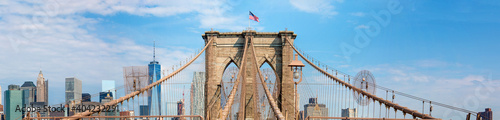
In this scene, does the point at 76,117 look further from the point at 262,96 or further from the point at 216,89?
the point at 262,96

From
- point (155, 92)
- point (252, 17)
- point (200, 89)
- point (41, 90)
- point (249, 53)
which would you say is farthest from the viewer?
point (41, 90)

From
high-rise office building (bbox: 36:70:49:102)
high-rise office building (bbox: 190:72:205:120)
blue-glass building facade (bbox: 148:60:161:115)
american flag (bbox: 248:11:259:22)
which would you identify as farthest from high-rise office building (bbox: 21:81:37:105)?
american flag (bbox: 248:11:259:22)

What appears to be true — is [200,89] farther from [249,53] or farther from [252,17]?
[252,17]

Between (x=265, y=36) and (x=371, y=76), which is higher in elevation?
(x=265, y=36)

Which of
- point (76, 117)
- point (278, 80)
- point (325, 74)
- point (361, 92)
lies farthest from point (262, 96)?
point (76, 117)

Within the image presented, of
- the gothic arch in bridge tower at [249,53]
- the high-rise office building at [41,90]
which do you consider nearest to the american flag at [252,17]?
the gothic arch in bridge tower at [249,53]

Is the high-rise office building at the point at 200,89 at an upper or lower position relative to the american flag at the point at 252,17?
lower

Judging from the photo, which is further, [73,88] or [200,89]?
[73,88]

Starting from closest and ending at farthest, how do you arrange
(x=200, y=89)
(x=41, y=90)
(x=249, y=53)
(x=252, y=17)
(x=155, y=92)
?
(x=155, y=92) → (x=249, y=53) → (x=252, y=17) → (x=200, y=89) → (x=41, y=90)

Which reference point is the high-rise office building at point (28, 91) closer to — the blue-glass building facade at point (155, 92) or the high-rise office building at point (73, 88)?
the high-rise office building at point (73, 88)

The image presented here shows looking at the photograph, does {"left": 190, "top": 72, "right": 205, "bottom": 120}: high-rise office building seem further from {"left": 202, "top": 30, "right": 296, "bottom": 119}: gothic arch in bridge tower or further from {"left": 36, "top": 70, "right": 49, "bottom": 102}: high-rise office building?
{"left": 36, "top": 70, "right": 49, "bottom": 102}: high-rise office building

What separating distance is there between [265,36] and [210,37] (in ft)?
17.7

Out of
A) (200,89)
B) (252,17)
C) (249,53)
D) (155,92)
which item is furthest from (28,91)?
(155,92)

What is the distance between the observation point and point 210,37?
39.6 meters
